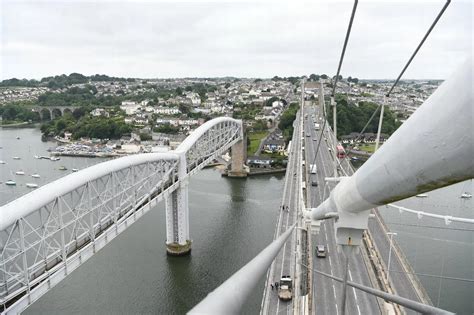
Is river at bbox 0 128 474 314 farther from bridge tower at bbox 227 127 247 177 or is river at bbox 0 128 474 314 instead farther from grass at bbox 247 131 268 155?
grass at bbox 247 131 268 155

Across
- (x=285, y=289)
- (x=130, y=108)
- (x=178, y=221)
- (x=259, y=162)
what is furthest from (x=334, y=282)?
(x=130, y=108)

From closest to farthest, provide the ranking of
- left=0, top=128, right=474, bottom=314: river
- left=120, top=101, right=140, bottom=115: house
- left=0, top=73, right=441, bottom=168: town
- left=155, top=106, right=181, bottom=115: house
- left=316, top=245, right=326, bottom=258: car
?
left=0, top=128, right=474, bottom=314: river → left=316, top=245, right=326, bottom=258: car → left=0, top=73, right=441, bottom=168: town → left=155, top=106, right=181, bottom=115: house → left=120, top=101, right=140, bottom=115: house

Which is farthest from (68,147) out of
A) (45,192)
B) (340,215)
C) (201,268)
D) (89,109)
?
(340,215)

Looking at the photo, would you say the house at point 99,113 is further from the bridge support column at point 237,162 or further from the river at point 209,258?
the bridge support column at point 237,162

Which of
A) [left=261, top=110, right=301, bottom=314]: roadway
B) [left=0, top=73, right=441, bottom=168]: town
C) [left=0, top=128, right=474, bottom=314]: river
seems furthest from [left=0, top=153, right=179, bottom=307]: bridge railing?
[left=0, top=73, right=441, bottom=168]: town

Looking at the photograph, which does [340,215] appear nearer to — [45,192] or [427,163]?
[427,163]

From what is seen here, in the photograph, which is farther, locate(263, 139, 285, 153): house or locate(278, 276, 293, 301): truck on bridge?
locate(263, 139, 285, 153): house
